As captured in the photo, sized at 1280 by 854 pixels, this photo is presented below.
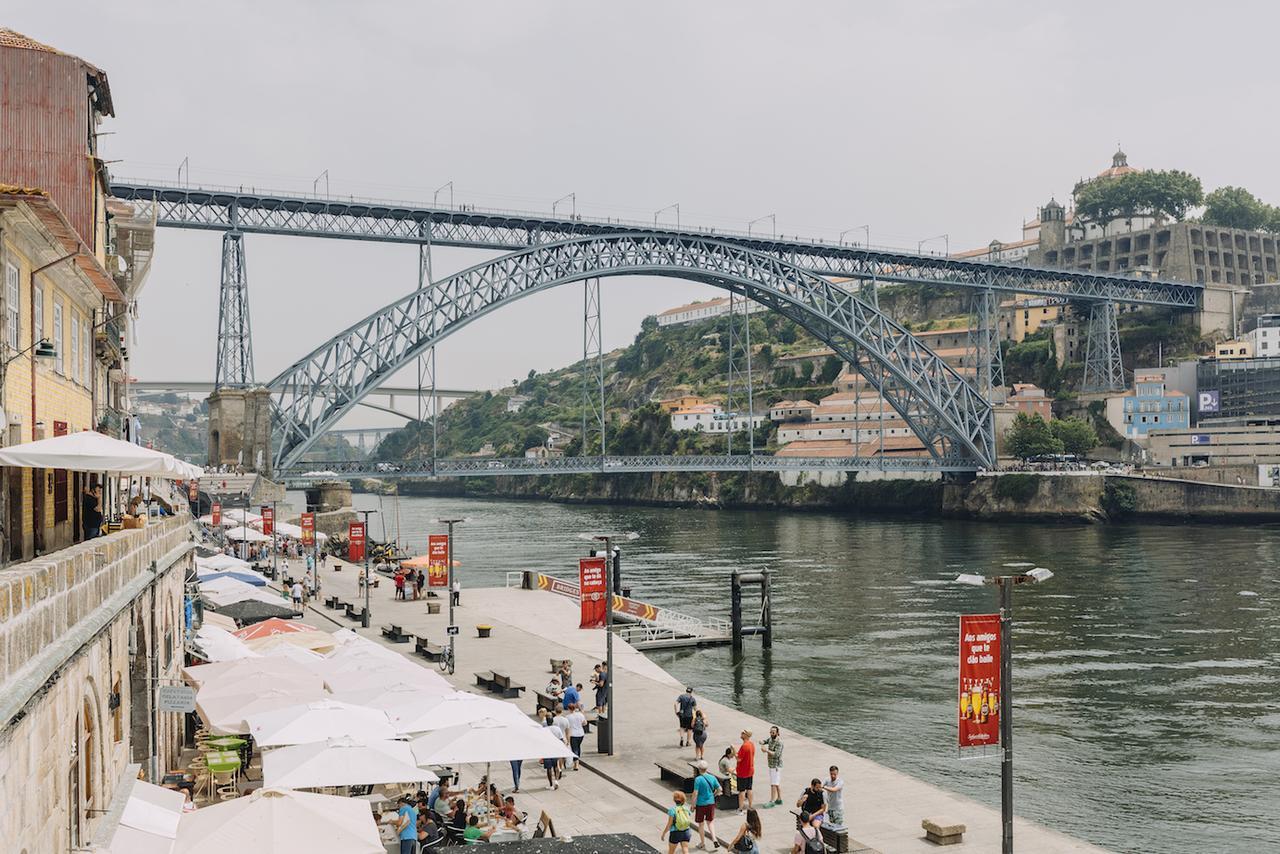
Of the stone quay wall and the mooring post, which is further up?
the stone quay wall

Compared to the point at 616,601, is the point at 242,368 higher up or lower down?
higher up

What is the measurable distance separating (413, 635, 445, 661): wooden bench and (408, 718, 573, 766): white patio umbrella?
1266 cm

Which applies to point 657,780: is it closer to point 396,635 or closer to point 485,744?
point 485,744

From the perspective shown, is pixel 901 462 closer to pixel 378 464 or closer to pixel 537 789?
pixel 378 464

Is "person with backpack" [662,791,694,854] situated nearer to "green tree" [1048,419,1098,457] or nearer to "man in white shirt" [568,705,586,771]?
"man in white shirt" [568,705,586,771]

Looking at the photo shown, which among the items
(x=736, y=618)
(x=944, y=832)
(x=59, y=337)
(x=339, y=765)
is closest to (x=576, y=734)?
(x=339, y=765)

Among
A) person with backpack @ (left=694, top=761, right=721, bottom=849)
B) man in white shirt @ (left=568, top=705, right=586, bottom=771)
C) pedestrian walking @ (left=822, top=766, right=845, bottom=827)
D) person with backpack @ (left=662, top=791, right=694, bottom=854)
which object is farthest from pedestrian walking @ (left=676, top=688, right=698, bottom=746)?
person with backpack @ (left=662, top=791, right=694, bottom=854)

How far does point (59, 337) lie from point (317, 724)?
237 inches

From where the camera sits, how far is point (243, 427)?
203 feet

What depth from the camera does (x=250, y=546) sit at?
57781mm

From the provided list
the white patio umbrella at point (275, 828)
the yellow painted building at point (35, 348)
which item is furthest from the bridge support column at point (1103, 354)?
the white patio umbrella at point (275, 828)

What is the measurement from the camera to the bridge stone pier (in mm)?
61469

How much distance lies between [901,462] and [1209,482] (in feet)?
66.9

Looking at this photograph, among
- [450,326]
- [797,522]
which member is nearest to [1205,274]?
[797,522]
